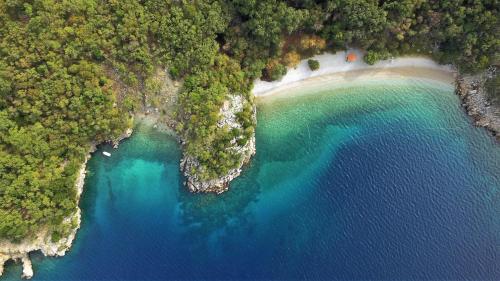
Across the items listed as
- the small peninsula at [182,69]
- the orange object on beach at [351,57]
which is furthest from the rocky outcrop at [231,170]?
the orange object on beach at [351,57]

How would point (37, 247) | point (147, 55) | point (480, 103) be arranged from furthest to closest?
1. point (480, 103)
2. point (147, 55)
3. point (37, 247)

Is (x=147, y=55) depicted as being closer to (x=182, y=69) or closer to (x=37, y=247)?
(x=182, y=69)

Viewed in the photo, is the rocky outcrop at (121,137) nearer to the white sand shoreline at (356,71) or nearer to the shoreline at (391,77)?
the shoreline at (391,77)

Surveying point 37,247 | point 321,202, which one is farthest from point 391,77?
point 37,247

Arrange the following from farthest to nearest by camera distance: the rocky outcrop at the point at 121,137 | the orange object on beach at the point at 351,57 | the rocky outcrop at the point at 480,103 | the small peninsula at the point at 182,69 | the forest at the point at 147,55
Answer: the orange object on beach at the point at 351,57, the rocky outcrop at the point at 480,103, the rocky outcrop at the point at 121,137, the small peninsula at the point at 182,69, the forest at the point at 147,55

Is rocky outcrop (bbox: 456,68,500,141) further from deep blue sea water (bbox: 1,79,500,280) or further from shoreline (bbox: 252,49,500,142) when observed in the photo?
deep blue sea water (bbox: 1,79,500,280)

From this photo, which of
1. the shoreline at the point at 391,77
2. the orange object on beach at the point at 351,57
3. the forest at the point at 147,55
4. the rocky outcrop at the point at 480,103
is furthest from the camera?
the orange object on beach at the point at 351,57

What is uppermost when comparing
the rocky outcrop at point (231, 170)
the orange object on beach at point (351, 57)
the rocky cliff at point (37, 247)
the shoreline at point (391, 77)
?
the orange object on beach at point (351, 57)
